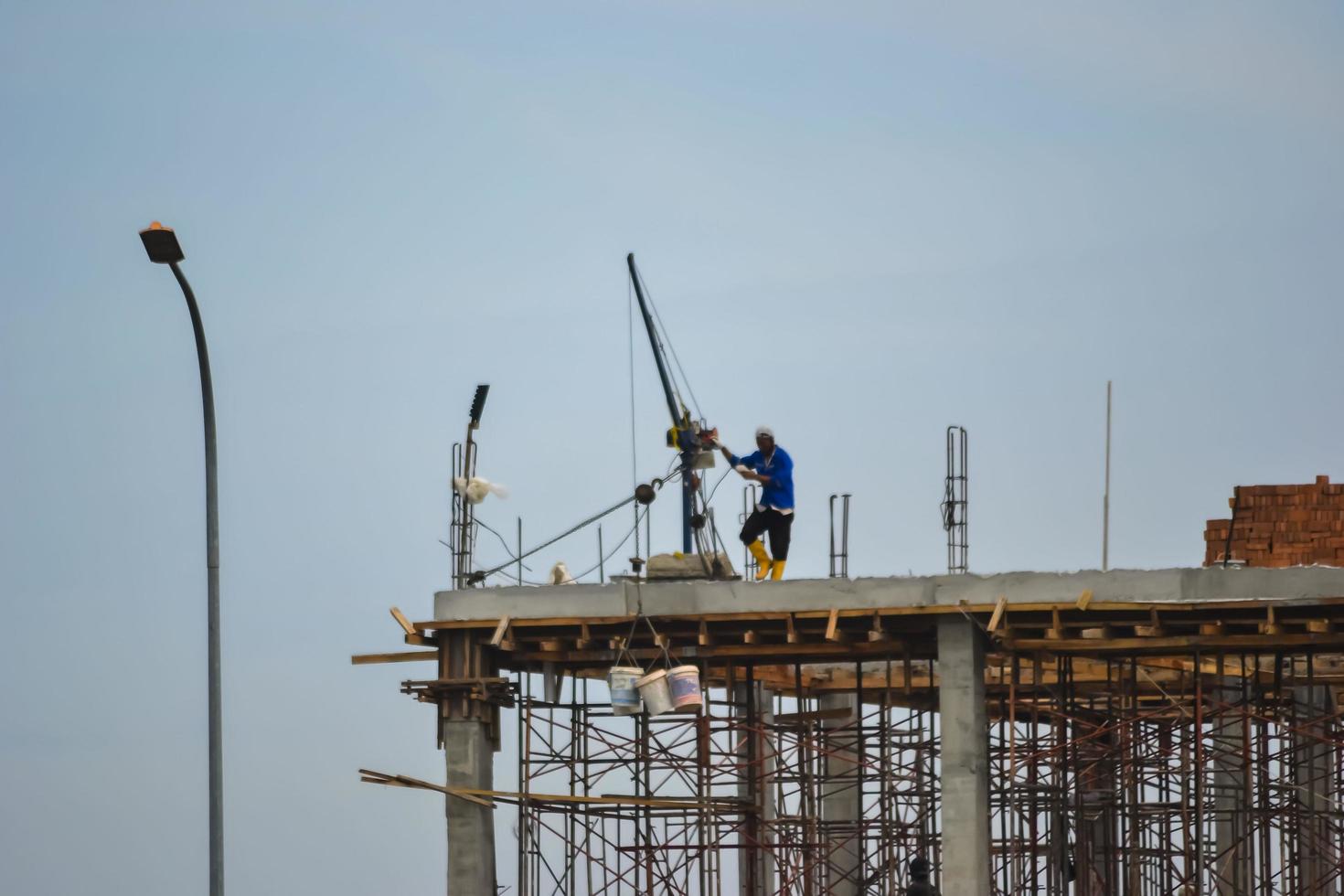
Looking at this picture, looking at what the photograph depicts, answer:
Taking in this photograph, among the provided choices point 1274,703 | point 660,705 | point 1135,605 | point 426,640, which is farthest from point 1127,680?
point 426,640

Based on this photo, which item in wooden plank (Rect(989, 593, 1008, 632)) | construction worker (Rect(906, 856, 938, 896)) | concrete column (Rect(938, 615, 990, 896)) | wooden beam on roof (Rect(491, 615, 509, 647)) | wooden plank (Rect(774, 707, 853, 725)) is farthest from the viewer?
wooden plank (Rect(774, 707, 853, 725))

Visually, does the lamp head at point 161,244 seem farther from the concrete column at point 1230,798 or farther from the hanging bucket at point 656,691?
the concrete column at point 1230,798

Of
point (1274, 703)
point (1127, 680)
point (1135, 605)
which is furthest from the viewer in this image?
point (1127, 680)

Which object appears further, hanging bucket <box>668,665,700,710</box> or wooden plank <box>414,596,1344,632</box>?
hanging bucket <box>668,665,700,710</box>

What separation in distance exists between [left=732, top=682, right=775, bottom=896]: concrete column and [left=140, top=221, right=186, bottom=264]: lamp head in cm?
1026

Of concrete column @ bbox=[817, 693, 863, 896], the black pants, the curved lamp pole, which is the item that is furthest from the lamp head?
concrete column @ bbox=[817, 693, 863, 896]

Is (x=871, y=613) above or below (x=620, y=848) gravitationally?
above

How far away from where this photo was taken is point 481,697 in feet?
87.1

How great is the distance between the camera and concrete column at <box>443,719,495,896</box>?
2644cm

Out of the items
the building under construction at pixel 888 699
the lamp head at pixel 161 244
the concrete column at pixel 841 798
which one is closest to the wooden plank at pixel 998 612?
the building under construction at pixel 888 699

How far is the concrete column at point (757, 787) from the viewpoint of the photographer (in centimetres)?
2714

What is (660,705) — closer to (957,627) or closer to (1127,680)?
(957,627)

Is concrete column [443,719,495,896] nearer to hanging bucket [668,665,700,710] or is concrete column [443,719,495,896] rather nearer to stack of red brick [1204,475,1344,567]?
hanging bucket [668,665,700,710]

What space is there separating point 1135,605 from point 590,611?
21.3ft
